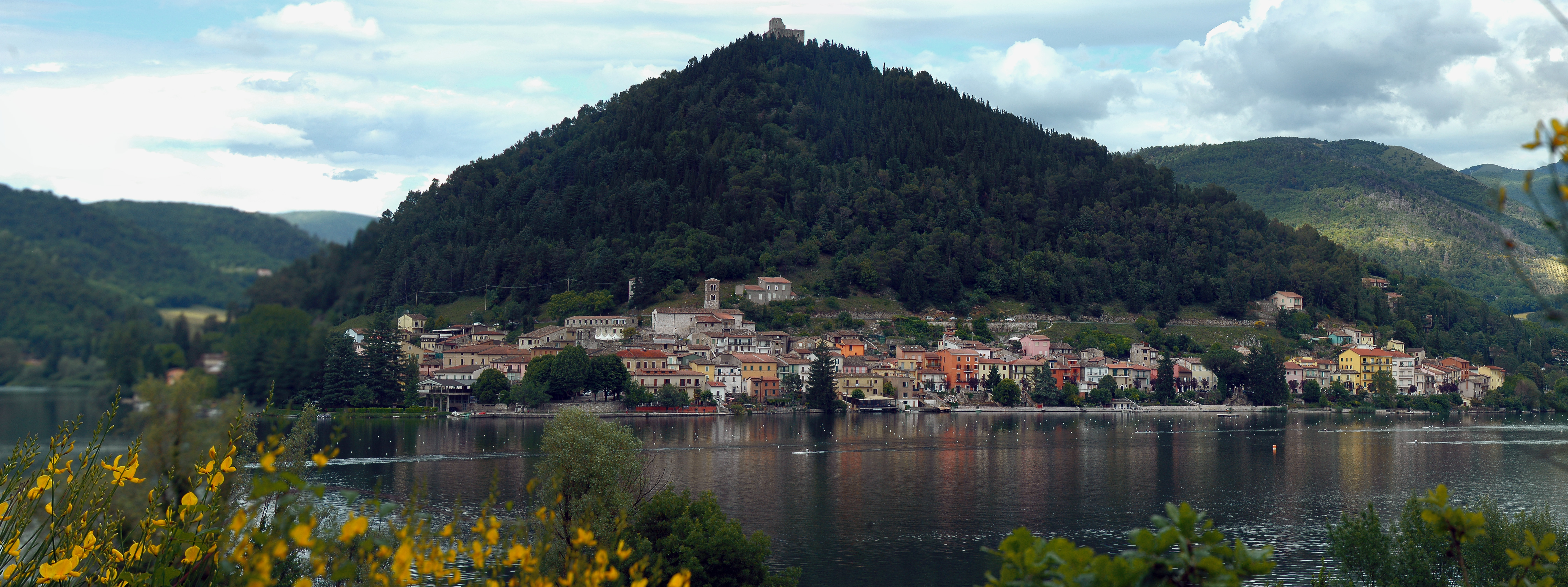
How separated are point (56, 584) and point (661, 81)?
123420 millimetres

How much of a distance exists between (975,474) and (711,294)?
4864cm

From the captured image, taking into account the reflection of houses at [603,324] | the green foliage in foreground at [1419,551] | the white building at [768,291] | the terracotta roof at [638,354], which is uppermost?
the white building at [768,291]

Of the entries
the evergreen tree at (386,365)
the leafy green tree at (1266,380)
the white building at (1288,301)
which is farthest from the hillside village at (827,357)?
the white building at (1288,301)

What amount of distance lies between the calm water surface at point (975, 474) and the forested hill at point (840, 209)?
3183 cm

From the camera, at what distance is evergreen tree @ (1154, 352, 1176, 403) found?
77.2 meters

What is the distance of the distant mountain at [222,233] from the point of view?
5.54 meters

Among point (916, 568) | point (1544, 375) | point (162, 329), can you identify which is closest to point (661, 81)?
point (1544, 375)

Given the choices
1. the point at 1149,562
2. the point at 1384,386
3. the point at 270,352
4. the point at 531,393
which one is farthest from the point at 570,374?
the point at 1149,562

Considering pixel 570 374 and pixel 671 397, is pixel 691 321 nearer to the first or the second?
pixel 671 397

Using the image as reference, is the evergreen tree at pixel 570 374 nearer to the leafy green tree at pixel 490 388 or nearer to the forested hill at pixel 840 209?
the leafy green tree at pixel 490 388

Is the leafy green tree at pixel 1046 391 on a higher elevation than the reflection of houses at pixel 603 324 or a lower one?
lower

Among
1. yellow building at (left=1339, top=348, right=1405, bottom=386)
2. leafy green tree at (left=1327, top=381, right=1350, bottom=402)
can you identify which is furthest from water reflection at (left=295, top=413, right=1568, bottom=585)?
yellow building at (left=1339, top=348, right=1405, bottom=386)

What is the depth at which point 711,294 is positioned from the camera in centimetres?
8662

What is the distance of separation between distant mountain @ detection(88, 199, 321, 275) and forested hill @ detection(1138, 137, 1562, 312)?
119 meters
